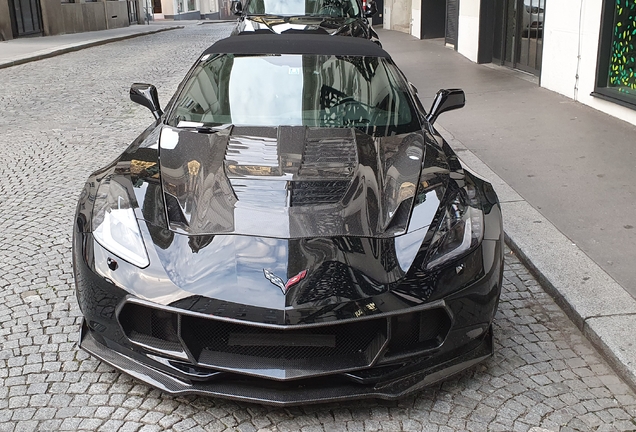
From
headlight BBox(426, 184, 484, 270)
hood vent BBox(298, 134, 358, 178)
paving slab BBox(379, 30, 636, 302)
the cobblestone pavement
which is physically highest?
hood vent BBox(298, 134, 358, 178)

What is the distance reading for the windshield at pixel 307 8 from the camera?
9.39 metres

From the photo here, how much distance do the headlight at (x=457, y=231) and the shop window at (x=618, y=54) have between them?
560 centimetres

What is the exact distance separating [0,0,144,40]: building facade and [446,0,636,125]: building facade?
16.5 m

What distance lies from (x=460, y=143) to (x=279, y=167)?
4219 mm

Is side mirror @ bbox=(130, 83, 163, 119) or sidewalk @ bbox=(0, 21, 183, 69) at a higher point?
side mirror @ bbox=(130, 83, 163, 119)

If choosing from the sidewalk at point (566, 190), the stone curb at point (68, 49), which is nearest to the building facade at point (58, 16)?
the stone curb at point (68, 49)

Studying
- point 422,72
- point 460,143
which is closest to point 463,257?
point 460,143

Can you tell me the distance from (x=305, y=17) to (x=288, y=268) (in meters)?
7.03

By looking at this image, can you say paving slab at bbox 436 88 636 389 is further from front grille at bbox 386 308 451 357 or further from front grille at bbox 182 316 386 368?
Result: front grille at bbox 182 316 386 368

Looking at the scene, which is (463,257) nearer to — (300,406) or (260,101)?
(300,406)

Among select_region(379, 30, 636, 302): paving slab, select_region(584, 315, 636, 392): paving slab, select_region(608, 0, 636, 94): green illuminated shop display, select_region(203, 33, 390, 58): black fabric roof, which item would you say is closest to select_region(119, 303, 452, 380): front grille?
select_region(584, 315, 636, 392): paving slab

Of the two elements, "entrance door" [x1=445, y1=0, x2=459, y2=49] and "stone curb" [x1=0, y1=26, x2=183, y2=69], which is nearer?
"stone curb" [x1=0, y1=26, x2=183, y2=69]

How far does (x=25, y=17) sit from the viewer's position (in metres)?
23.9

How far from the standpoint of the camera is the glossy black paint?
7.93 m
